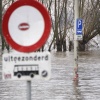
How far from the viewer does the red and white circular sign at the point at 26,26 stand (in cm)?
545

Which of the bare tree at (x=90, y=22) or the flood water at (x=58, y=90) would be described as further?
the bare tree at (x=90, y=22)

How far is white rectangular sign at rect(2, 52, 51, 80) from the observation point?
17.7 feet

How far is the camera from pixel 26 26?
17.9 ft

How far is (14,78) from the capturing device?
5398mm

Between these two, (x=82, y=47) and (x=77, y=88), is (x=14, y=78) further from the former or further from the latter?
(x=82, y=47)

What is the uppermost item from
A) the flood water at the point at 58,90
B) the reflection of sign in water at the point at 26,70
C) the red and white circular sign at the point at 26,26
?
the red and white circular sign at the point at 26,26

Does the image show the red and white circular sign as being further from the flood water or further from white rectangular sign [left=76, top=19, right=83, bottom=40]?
white rectangular sign [left=76, top=19, right=83, bottom=40]

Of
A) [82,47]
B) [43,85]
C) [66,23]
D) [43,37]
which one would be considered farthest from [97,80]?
[66,23]

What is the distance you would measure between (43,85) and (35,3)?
1257 cm

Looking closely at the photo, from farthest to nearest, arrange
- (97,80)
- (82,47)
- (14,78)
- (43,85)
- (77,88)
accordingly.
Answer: (82,47), (97,80), (43,85), (77,88), (14,78)

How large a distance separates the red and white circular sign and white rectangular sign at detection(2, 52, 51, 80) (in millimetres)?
97

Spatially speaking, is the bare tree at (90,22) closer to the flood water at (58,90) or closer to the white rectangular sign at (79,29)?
the flood water at (58,90)

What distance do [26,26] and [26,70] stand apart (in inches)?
20.9

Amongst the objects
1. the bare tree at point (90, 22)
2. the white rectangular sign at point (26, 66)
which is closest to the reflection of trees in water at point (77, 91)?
the white rectangular sign at point (26, 66)
